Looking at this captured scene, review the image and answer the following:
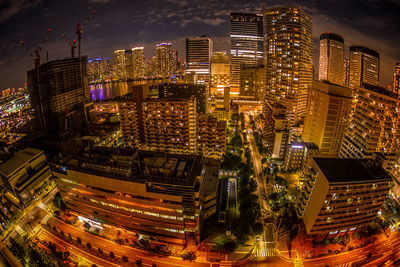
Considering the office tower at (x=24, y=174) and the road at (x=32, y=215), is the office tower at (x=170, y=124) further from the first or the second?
the road at (x=32, y=215)

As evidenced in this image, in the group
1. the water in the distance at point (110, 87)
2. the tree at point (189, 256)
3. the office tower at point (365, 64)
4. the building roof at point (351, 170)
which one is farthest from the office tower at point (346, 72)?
the water in the distance at point (110, 87)

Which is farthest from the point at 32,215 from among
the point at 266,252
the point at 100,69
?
the point at 100,69

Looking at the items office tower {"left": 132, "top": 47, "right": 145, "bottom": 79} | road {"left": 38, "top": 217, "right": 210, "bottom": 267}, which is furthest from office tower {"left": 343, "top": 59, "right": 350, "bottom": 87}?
office tower {"left": 132, "top": 47, "right": 145, "bottom": 79}

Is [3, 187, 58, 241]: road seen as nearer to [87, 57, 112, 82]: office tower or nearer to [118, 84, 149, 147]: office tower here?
[118, 84, 149, 147]: office tower

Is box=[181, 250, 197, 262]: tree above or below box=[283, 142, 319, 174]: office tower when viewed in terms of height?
below

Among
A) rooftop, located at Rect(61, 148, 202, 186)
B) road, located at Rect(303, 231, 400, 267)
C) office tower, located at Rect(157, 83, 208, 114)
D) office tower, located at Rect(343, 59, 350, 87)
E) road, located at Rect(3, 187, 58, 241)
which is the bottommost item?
road, located at Rect(303, 231, 400, 267)
